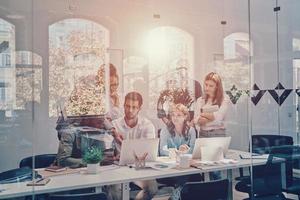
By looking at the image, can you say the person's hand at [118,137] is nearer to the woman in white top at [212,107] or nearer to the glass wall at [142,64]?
the glass wall at [142,64]

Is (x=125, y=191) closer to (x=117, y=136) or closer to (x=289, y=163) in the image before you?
(x=117, y=136)

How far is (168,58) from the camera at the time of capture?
602 centimetres

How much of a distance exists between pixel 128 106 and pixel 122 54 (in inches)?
30.4

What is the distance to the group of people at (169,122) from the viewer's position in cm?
513

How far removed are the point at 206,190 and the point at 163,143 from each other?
6.65 feet

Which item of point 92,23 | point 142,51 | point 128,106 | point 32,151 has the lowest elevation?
point 32,151

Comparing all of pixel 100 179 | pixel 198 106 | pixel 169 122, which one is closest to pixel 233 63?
pixel 198 106

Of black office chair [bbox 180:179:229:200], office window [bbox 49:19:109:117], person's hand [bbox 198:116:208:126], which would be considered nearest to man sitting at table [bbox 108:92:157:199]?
office window [bbox 49:19:109:117]

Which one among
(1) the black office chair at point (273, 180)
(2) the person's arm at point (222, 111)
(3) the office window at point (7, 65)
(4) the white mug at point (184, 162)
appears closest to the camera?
(4) the white mug at point (184, 162)

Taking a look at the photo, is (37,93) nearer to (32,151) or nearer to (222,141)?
(32,151)

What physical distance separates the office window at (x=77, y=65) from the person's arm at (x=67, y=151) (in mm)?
323

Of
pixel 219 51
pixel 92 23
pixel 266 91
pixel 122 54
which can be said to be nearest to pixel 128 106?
pixel 122 54

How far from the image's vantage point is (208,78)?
241 inches

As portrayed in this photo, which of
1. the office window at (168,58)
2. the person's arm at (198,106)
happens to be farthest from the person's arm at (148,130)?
the person's arm at (198,106)
